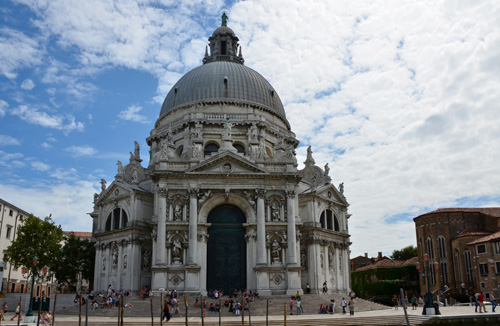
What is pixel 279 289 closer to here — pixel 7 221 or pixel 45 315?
pixel 45 315

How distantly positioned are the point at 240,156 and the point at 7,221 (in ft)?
101

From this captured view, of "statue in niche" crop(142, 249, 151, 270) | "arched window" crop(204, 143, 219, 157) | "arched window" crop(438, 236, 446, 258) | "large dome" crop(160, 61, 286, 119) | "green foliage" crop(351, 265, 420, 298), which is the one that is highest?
"large dome" crop(160, 61, 286, 119)

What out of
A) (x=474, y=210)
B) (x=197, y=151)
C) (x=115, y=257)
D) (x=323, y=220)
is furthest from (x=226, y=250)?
(x=474, y=210)

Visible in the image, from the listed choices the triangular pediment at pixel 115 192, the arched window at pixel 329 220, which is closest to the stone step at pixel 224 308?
the arched window at pixel 329 220

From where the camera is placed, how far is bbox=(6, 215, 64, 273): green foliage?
42812 millimetres

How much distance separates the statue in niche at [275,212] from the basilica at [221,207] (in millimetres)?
89

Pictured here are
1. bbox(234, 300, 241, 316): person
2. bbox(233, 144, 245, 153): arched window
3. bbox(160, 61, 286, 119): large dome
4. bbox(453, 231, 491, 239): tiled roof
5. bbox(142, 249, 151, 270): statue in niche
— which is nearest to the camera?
bbox(234, 300, 241, 316): person

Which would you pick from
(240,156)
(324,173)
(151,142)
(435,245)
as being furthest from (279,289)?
(435,245)

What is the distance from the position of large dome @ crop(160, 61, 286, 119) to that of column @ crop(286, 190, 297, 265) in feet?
46.1

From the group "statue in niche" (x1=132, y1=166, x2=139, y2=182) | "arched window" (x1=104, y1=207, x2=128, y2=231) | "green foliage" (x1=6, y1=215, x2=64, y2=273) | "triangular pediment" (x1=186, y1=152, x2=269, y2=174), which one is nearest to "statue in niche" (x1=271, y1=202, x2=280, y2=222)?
"triangular pediment" (x1=186, y1=152, x2=269, y2=174)

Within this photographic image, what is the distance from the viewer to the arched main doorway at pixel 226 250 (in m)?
39.2

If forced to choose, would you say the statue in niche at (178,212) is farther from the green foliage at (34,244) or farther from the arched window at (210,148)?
the green foliage at (34,244)

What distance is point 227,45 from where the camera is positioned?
198ft

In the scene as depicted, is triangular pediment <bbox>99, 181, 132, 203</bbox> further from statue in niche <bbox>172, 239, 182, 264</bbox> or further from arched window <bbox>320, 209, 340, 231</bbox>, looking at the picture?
arched window <bbox>320, 209, 340, 231</bbox>
